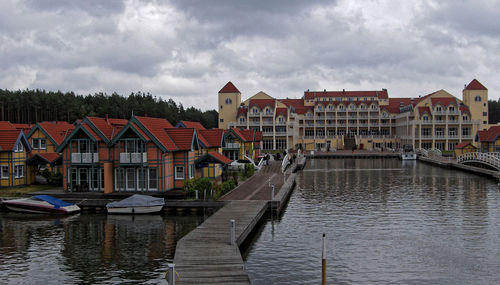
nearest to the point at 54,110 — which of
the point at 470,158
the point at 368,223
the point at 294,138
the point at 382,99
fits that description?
the point at 294,138

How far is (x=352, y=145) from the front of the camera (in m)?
114

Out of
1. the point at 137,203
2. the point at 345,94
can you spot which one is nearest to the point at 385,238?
the point at 137,203

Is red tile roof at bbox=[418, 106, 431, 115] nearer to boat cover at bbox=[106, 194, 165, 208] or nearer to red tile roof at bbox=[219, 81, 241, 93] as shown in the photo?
red tile roof at bbox=[219, 81, 241, 93]

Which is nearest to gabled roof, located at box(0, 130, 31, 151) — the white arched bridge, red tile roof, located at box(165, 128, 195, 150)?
red tile roof, located at box(165, 128, 195, 150)

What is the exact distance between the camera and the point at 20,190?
39.8 meters

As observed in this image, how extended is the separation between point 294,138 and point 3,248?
286 ft

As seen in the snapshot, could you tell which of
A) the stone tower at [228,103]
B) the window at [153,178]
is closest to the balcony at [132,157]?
the window at [153,178]

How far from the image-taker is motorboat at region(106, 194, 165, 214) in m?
31.4

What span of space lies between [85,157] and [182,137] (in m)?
7.81

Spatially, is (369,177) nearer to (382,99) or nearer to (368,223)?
(368,223)

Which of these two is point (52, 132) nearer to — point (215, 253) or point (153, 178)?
point (153, 178)

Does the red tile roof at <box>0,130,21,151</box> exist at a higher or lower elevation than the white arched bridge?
higher

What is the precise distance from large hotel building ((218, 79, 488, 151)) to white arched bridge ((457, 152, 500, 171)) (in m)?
35.0

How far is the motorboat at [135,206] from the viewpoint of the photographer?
3139 centimetres
